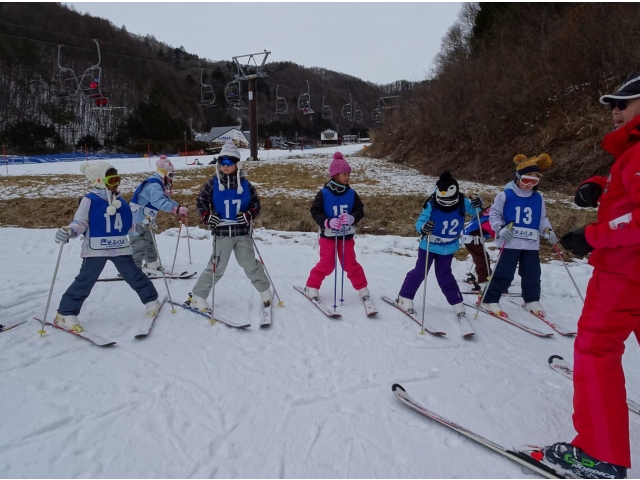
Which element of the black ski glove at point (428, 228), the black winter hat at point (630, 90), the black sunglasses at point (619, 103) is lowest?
the black ski glove at point (428, 228)

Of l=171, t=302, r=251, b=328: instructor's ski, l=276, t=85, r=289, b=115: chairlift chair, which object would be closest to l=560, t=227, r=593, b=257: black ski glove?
l=171, t=302, r=251, b=328: instructor's ski

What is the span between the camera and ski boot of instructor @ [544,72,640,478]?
2.17m

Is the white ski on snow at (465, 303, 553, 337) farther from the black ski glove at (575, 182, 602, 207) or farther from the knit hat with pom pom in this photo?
the knit hat with pom pom

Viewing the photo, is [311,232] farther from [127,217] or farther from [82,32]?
[82,32]

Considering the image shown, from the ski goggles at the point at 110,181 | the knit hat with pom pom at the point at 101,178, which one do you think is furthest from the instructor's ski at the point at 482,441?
the ski goggles at the point at 110,181

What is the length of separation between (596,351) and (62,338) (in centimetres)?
457

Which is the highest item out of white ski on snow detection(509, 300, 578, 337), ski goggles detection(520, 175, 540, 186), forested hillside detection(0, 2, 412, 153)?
forested hillside detection(0, 2, 412, 153)

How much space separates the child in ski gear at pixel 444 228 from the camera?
14.6 feet

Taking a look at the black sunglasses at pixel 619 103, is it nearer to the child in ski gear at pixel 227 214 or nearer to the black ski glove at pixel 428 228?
the black ski glove at pixel 428 228

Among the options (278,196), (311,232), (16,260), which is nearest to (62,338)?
(16,260)

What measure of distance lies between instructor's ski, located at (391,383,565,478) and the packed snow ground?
6 centimetres

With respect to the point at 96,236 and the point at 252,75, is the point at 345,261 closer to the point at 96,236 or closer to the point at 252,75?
the point at 96,236

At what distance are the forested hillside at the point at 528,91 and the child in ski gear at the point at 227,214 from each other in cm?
1262

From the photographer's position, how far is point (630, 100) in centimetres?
225
